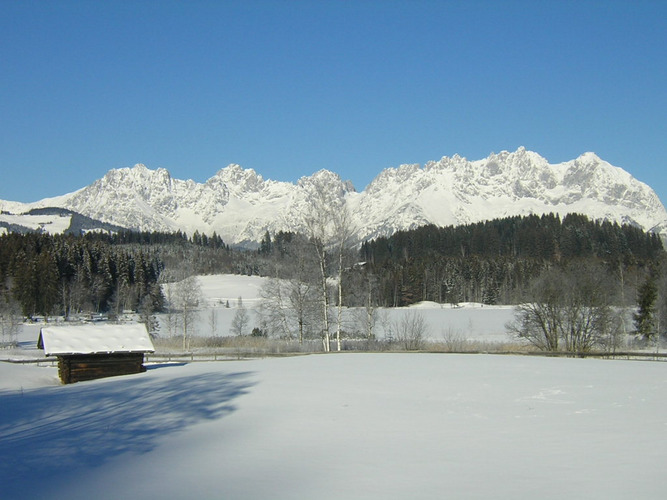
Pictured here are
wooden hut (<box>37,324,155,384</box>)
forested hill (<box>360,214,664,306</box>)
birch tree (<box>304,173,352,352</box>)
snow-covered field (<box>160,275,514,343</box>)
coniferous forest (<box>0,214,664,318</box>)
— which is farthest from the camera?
forested hill (<box>360,214,664,306</box>)

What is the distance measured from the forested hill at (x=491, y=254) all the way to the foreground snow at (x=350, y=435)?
63.7m

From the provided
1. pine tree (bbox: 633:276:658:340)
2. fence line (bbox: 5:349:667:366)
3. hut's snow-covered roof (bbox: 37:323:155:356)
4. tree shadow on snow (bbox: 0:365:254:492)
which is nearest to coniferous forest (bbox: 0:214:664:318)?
pine tree (bbox: 633:276:658:340)

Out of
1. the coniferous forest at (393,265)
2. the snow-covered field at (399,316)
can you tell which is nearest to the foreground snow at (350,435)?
the coniferous forest at (393,265)

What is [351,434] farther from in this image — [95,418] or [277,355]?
[277,355]

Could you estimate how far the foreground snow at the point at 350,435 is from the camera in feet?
34.2

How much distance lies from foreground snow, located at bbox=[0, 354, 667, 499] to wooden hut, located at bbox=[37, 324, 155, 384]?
213 inches

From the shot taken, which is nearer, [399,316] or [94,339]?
[94,339]

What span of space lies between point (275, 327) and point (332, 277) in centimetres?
862

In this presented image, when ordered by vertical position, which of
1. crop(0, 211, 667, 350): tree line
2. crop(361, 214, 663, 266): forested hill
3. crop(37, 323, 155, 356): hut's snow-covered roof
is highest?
crop(361, 214, 663, 266): forested hill

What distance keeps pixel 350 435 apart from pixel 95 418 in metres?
8.03

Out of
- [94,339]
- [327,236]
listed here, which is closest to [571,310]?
[327,236]

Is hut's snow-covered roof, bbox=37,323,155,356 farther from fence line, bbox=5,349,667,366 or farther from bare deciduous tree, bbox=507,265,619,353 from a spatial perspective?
bare deciduous tree, bbox=507,265,619,353

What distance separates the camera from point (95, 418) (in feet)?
57.0

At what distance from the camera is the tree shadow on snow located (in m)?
12.5
